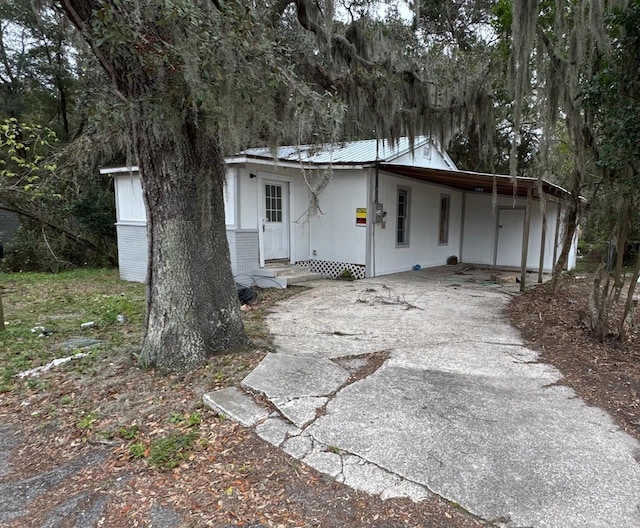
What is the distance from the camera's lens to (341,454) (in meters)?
2.33

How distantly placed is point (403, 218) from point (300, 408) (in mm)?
8316

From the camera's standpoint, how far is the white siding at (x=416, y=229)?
9727 mm

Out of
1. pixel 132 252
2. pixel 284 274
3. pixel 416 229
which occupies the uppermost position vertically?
pixel 416 229

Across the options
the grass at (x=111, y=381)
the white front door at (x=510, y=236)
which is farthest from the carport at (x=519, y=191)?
the grass at (x=111, y=381)

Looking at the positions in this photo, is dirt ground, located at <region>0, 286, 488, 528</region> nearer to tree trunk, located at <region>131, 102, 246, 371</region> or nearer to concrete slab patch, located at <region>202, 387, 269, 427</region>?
concrete slab patch, located at <region>202, 387, 269, 427</region>

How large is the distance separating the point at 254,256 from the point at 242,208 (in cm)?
101

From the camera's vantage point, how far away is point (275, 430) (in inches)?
101

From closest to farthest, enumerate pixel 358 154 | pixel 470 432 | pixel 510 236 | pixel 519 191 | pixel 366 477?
pixel 366 477
pixel 470 432
pixel 358 154
pixel 519 191
pixel 510 236

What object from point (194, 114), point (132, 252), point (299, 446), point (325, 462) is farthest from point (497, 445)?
point (132, 252)

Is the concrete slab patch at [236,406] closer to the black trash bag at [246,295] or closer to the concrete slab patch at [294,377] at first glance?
the concrete slab patch at [294,377]

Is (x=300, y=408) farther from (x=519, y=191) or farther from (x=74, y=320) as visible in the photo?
(x=519, y=191)

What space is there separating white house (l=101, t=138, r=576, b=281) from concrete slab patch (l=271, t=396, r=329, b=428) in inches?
214

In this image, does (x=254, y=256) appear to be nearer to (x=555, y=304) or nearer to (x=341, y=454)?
(x=555, y=304)

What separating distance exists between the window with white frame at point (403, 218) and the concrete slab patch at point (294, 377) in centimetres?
715
